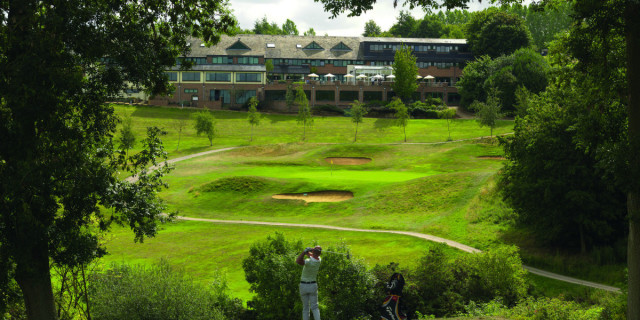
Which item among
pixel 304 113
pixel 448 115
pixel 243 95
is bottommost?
pixel 448 115

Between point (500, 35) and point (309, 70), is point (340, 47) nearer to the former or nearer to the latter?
point (309, 70)

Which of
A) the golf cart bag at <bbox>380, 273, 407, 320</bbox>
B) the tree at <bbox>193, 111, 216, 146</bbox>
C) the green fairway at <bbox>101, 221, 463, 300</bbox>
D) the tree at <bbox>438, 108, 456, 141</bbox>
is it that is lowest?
the green fairway at <bbox>101, 221, 463, 300</bbox>


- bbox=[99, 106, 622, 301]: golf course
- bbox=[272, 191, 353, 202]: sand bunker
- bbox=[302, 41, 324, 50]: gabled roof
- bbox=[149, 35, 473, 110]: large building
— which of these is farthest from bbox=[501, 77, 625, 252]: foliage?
bbox=[302, 41, 324, 50]: gabled roof

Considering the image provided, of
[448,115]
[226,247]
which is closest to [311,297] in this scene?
[226,247]

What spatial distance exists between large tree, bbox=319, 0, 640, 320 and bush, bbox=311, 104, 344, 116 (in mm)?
89814

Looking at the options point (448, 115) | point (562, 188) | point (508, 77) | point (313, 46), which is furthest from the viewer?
point (313, 46)

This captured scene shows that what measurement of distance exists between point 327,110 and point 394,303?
92.1 meters

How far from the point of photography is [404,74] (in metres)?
106

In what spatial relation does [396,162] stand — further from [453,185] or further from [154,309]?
[154,309]

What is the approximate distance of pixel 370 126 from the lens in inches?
3745

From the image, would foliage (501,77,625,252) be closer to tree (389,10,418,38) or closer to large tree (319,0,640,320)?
large tree (319,0,640,320)

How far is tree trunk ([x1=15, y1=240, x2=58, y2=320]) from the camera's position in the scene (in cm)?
1473

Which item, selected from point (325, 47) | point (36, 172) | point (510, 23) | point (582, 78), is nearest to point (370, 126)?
point (325, 47)

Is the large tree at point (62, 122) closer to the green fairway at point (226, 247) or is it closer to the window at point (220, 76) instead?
the green fairway at point (226, 247)
